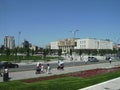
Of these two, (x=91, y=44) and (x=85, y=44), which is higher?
(x=85, y=44)

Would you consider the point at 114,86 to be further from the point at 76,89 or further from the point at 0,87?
the point at 0,87

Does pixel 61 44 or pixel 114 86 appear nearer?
pixel 114 86

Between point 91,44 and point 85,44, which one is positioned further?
point 85,44

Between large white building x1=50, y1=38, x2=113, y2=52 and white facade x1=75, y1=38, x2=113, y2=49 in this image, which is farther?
white facade x1=75, y1=38, x2=113, y2=49

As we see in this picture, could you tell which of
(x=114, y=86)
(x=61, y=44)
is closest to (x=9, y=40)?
(x=61, y=44)

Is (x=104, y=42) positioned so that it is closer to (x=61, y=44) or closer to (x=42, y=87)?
(x=61, y=44)

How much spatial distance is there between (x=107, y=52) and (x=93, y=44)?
43.5 meters

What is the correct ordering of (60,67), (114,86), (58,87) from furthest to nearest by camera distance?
(60,67), (114,86), (58,87)

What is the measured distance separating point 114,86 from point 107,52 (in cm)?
11501

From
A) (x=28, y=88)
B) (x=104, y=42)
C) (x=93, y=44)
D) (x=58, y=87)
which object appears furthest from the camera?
(x=104, y=42)

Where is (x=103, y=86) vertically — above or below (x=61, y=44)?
below

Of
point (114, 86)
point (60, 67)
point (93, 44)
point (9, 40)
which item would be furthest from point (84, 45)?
point (114, 86)

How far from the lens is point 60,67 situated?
38312 millimetres

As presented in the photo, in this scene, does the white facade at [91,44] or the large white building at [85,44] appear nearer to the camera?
the large white building at [85,44]
